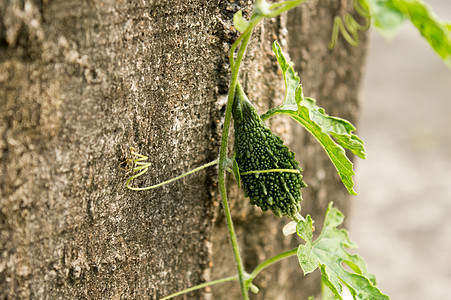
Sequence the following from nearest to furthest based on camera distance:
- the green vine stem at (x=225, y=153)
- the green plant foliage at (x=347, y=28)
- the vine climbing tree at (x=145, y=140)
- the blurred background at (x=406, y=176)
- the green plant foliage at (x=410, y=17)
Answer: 1. the green plant foliage at (x=410, y=17)
2. the vine climbing tree at (x=145, y=140)
3. the green vine stem at (x=225, y=153)
4. the green plant foliage at (x=347, y=28)
5. the blurred background at (x=406, y=176)

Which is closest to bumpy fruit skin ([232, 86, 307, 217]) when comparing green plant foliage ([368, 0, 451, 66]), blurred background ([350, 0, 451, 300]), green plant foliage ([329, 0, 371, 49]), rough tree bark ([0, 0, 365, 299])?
rough tree bark ([0, 0, 365, 299])

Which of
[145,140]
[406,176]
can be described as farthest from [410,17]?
[406,176]

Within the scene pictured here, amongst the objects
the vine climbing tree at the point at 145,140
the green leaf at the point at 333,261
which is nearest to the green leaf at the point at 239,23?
the vine climbing tree at the point at 145,140

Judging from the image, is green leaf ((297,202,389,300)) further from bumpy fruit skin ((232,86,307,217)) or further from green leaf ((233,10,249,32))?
green leaf ((233,10,249,32))

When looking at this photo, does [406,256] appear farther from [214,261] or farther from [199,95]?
[199,95]

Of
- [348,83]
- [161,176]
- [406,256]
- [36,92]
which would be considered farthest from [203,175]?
[406,256]

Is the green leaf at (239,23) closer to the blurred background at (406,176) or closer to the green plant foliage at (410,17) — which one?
the green plant foliage at (410,17)
